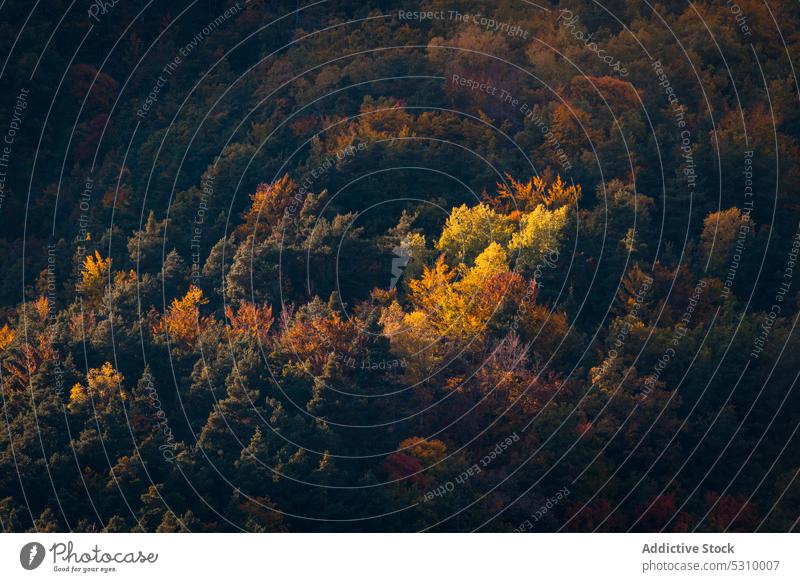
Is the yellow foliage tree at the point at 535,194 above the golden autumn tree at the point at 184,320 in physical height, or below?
above

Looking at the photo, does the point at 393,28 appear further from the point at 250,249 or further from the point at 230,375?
the point at 230,375

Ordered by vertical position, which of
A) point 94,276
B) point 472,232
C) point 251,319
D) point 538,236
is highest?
point 94,276

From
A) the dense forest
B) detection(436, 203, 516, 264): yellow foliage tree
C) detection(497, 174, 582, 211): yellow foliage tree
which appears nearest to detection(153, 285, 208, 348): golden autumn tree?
the dense forest

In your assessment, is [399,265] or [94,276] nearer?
[399,265]

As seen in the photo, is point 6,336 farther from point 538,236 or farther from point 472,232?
point 538,236

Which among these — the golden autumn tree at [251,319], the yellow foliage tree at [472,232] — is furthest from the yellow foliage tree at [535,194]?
the golden autumn tree at [251,319]

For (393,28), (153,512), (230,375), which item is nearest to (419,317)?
(230,375)

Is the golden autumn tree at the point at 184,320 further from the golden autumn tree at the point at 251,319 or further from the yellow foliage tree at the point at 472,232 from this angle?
the yellow foliage tree at the point at 472,232

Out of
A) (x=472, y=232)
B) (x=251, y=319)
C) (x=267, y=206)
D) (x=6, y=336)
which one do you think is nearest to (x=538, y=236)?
(x=472, y=232)
